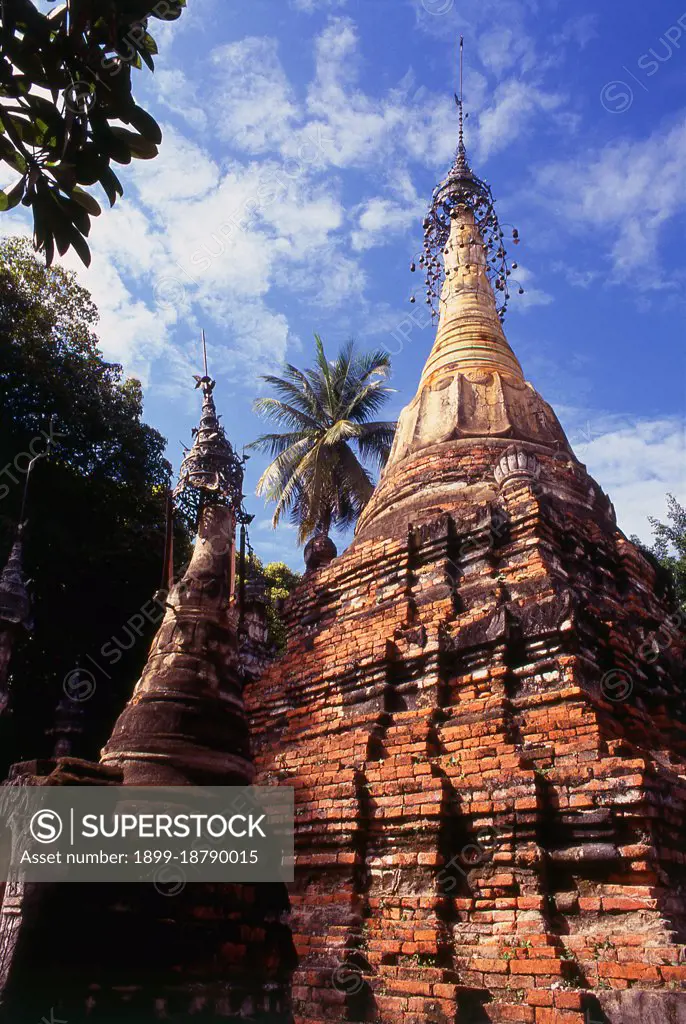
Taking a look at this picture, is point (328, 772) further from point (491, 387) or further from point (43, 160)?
point (491, 387)

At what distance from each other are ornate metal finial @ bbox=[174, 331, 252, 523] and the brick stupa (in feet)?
4.78

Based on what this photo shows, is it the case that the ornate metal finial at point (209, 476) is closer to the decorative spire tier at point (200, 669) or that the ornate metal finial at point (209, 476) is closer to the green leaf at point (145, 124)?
the decorative spire tier at point (200, 669)

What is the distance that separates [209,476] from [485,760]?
446cm

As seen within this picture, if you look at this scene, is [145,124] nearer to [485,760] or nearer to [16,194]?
[16,194]

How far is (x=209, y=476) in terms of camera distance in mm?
8203

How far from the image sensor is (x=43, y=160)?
3.08 metres

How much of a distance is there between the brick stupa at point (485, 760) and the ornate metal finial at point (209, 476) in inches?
57.4

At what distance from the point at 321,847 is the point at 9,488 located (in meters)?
11.1

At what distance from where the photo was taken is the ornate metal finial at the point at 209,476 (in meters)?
8.16

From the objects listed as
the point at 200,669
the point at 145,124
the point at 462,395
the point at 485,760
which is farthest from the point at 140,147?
the point at 462,395

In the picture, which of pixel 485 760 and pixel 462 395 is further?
pixel 462 395

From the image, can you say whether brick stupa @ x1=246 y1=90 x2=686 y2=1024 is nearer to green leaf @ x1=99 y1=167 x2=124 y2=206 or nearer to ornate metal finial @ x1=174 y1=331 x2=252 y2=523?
ornate metal finial @ x1=174 y1=331 x2=252 y2=523

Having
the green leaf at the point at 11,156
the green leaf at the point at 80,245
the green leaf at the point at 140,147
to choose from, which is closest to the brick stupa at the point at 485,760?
the green leaf at the point at 80,245

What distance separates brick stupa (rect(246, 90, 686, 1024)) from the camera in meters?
4.27
